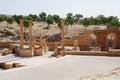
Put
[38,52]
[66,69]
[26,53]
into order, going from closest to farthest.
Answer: [66,69], [26,53], [38,52]

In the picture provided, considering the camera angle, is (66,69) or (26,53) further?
(26,53)

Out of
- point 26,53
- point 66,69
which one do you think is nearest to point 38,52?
point 26,53

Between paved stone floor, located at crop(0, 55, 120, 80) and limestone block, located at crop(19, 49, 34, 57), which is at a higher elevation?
limestone block, located at crop(19, 49, 34, 57)

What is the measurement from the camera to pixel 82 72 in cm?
1688

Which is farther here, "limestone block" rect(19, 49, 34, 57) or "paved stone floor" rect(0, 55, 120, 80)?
"limestone block" rect(19, 49, 34, 57)

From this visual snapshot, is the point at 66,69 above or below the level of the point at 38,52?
below

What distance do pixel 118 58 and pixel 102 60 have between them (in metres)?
1.51

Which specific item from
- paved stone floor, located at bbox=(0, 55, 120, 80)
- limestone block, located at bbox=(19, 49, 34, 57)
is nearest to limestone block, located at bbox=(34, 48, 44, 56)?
limestone block, located at bbox=(19, 49, 34, 57)

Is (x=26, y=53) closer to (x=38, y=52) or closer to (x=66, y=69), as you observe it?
(x=38, y=52)

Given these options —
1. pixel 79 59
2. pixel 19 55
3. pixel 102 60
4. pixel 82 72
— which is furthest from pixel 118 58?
pixel 19 55

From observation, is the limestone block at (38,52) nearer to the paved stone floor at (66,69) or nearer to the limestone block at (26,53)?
the limestone block at (26,53)

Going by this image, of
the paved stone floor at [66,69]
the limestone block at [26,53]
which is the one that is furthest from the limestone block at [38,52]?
the paved stone floor at [66,69]

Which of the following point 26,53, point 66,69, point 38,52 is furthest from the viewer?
point 38,52

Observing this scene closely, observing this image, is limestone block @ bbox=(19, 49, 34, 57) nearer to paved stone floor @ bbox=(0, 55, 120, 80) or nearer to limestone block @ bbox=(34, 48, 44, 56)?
limestone block @ bbox=(34, 48, 44, 56)
